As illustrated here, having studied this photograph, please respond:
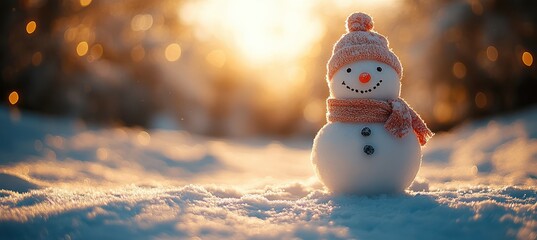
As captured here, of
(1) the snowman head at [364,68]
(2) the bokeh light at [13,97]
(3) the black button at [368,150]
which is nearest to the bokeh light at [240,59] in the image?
(2) the bokeh light at [13,97]

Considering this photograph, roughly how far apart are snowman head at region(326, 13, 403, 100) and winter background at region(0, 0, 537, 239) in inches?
28.3

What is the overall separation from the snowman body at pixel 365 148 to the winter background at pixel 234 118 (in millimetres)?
141

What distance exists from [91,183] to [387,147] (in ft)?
10.0

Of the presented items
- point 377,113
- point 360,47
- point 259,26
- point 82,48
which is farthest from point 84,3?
point 377,113

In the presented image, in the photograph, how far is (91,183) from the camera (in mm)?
4570

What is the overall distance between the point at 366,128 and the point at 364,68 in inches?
16.1

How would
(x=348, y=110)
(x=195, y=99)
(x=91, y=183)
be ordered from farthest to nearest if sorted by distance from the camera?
(x=195, y=99) → (x=91, y=183) → (x=348, y=110)

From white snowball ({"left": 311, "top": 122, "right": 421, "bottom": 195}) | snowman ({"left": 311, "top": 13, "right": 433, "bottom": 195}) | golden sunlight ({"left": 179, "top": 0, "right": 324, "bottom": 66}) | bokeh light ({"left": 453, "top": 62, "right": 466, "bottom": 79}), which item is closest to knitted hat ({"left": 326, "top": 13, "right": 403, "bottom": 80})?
snowman ({"left": 311, "top": 13, "right": 433, "bottom": 195})

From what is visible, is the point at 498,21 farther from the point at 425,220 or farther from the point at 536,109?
the point at 425,220

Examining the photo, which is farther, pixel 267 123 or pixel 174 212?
pixel 267 123

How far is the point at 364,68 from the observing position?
9.98 feet

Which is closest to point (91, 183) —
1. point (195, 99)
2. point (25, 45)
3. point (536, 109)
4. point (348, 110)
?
point (348, 110)

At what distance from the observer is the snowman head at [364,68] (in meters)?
3.05

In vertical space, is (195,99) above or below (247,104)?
below
